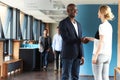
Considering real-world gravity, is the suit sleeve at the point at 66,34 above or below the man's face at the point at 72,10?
below

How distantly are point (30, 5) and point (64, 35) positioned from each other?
5767mm

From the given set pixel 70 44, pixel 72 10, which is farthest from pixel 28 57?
pixel 72 10

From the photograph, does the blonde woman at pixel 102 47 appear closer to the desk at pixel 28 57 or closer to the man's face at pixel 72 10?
the man's face at pixel 72 10

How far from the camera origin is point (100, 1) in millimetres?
7727

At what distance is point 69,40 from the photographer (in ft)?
12.0

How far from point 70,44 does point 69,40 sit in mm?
66

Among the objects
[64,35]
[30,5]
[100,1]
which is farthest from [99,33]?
[30,5]

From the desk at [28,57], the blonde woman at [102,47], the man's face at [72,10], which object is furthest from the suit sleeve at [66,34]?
the desk at [28,57]

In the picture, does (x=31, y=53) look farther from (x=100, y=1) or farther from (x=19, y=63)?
(x=100, y=1)

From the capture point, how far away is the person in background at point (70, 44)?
3.65 metres

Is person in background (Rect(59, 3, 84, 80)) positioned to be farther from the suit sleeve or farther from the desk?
Answer: the desk

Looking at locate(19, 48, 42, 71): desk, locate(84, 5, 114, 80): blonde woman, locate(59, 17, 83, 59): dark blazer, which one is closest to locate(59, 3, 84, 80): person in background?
locate(59, 17, 83, 59): dark blazer

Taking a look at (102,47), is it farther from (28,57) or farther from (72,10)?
(28,57)

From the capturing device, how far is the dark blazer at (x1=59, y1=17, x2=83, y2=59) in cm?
365
